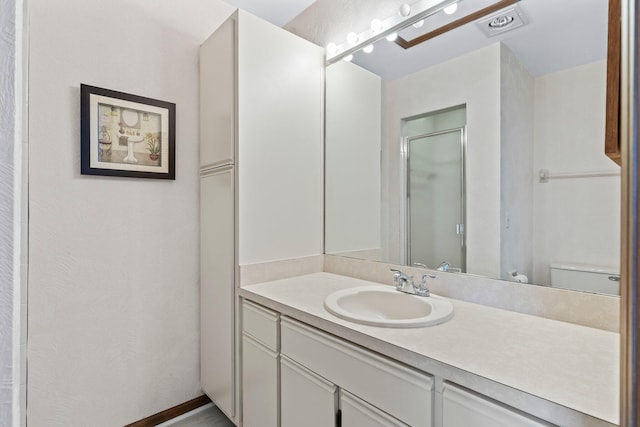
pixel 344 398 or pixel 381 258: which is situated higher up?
pixel 381 258

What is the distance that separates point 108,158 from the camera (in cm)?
164

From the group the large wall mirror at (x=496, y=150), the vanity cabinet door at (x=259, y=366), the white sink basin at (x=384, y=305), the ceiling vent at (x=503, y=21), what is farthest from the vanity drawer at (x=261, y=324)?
the ceiling vent at (x=503, y=21)

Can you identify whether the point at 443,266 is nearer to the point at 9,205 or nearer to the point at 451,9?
the point at 451,9

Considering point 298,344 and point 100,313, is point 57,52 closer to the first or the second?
point 100,313

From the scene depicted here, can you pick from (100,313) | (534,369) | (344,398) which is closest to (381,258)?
(344,398)

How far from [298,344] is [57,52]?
1.74 meters

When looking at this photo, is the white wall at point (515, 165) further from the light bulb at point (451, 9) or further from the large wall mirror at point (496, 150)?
the light bulb at point (451, 9)

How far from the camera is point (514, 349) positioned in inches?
35.1

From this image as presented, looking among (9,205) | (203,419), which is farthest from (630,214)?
(203,419)

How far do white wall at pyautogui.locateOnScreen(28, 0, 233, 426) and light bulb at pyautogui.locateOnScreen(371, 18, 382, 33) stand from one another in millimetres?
1017

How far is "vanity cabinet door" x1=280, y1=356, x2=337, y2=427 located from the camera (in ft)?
3.72

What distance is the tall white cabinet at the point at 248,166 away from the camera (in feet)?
5.34

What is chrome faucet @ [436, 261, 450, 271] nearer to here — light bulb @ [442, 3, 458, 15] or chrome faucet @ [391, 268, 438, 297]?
chrome faucet @ [391, 268, 438, 297]

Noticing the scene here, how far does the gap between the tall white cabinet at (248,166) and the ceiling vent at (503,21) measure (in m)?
0.96
